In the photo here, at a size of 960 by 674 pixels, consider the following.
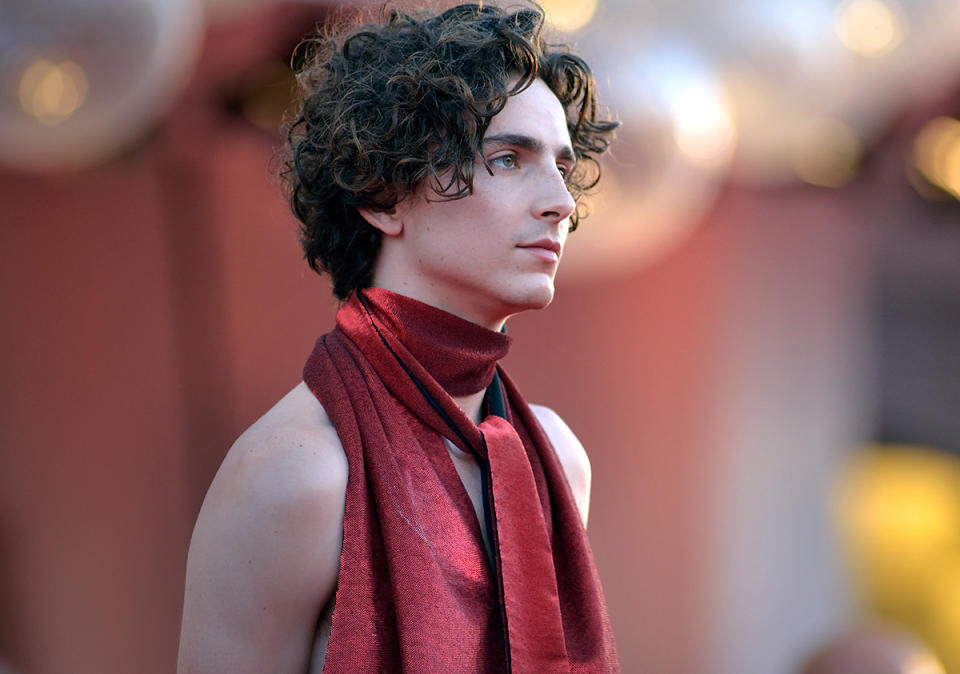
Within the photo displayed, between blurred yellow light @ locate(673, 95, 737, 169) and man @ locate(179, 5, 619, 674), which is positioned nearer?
man @ locate(179, 5, 619, 674)


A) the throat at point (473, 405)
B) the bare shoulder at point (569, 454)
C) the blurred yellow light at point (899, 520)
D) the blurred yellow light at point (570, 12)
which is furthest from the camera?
the blurred yellow light at point (899, 520)

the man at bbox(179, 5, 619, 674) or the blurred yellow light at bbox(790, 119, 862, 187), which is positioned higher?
the blurred yellow light at bbox(790, 119, 862, 187)

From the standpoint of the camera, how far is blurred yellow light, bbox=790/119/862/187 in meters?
3.49

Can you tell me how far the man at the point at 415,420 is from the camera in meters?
1.41

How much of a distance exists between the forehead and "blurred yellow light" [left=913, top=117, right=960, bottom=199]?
2838 millimetres

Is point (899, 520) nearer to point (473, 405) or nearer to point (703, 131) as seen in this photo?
point (703, 131)

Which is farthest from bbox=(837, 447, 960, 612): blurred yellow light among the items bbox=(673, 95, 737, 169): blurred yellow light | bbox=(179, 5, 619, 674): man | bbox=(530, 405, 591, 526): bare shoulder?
bbox=(179, 5, 619, 674): man

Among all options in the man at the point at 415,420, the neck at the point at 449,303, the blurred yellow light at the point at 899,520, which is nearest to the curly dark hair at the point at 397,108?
the man at the point at 415,420

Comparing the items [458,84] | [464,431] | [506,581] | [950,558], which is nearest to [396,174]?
[458,84]

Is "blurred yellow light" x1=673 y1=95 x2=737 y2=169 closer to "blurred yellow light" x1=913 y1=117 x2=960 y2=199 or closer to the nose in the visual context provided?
"blurred yellow light" x1=913 y1=117 x2=960 y2=199

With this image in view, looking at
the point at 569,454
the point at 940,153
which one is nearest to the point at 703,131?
the point at 569,454

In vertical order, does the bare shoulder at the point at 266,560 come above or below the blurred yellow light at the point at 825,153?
below

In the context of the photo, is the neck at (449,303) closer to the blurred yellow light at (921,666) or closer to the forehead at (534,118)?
the forehead at (534,118)

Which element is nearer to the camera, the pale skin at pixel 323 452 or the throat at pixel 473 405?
the pale skin at pixel 323 452
